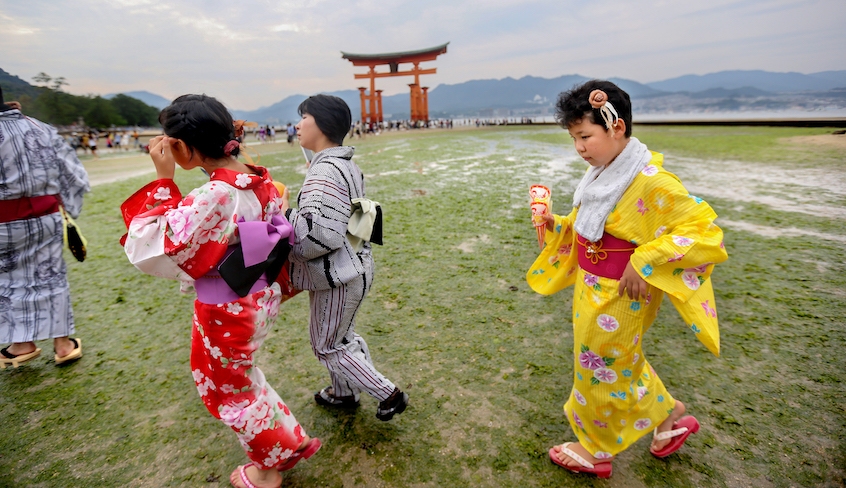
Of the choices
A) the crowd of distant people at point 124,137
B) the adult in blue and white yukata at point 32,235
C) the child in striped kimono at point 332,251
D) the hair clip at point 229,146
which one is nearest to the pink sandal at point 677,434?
the child in striped kimono at point 332,251

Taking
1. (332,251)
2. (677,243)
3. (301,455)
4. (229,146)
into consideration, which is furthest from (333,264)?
(677,243)

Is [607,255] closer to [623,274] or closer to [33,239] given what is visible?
[623,274]

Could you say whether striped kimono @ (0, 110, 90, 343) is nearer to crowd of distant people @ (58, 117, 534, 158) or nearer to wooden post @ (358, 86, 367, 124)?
crowd of distant people @ (58, 117, 534, 158)

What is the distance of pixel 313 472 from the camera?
2.20m

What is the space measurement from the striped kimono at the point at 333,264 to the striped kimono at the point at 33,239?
229 cm

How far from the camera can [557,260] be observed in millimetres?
2490

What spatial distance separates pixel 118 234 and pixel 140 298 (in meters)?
3.13

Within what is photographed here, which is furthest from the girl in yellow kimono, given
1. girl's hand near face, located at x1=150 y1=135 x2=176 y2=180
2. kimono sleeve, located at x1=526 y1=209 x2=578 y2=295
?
girl's hand near face, located at x1=150 y1=135 x2=176 y2=180

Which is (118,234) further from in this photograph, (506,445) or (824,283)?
(824,283)

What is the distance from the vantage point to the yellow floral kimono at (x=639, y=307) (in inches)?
68.5

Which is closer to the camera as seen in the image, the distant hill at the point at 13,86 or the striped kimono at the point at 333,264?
the striped kimono at the point at 333,264

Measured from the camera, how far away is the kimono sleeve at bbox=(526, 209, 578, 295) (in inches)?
94.7

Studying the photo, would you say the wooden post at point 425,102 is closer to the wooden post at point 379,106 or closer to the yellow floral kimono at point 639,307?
the wooden post at point 379,106

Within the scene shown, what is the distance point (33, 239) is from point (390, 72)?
133ft
